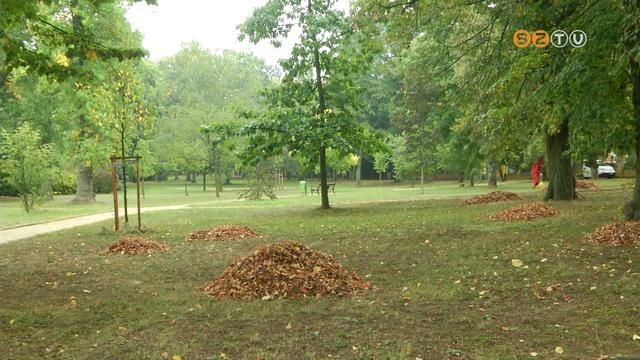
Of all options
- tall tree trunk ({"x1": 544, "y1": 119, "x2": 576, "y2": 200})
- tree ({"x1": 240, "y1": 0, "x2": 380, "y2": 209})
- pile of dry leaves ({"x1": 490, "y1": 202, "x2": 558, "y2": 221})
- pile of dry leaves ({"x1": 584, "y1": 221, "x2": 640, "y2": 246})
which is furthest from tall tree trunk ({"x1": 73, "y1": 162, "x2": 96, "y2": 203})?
pile of dry leaves ({"x1": 584, "y1": 221, "x2": 640, "y2": 246})

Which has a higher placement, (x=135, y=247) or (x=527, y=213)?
(x=527, y=213)

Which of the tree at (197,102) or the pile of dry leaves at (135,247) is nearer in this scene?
the pile of dry leaves at (135,247)

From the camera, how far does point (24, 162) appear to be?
787 inches

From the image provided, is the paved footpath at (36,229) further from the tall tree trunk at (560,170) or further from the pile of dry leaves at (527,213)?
the tall tree trunk at (560,170)

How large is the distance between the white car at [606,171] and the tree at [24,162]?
36567mm

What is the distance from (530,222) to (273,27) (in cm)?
953

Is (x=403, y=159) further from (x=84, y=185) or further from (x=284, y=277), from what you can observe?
(x=284, y=277)

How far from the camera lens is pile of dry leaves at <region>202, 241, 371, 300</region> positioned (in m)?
6.29

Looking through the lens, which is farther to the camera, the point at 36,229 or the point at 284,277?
the point at 36,229

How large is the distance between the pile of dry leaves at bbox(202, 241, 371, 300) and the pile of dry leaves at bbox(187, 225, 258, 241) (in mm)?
4606

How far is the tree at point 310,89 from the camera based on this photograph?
15.4 meters

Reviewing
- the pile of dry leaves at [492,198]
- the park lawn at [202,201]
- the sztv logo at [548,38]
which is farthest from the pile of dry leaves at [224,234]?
the pile of dry leaves at [492,198]

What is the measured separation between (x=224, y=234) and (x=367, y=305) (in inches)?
253

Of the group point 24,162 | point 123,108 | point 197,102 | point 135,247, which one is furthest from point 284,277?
point 197,102
